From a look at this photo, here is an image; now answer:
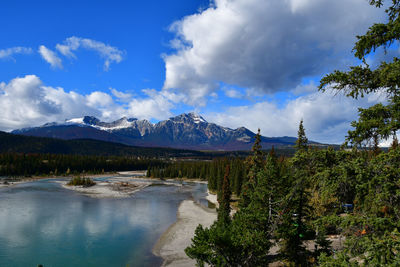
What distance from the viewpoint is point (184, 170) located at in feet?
543

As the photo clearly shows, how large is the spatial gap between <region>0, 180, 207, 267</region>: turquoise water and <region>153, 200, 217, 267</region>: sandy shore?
1.36 meters

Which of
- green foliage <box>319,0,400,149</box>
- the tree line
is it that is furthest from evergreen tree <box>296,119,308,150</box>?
the tree line

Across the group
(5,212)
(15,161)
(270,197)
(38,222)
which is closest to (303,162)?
(270,197)

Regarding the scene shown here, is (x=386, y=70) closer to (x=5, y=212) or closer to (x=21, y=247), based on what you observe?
(x=21, y=247)

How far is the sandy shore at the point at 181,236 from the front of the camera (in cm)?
3069

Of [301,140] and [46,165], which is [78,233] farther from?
[46,165]

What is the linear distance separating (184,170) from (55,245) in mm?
132662

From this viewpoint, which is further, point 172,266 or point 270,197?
point 172,266

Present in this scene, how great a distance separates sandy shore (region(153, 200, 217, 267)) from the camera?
30688 mm

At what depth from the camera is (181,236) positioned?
39.7 metres

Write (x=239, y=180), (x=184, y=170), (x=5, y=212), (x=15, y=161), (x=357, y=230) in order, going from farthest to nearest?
1. (x=184, y=170)
2. (x=15, y=161)
3. (x=239, y=180)
4. (x=5, y=212)
5. (x=357, y=230)

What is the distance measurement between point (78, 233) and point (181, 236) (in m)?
16.1

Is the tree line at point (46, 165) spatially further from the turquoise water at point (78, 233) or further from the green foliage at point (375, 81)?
the green foliage at point (375, 81)

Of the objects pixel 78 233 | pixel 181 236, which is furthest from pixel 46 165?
pixel 181 236
